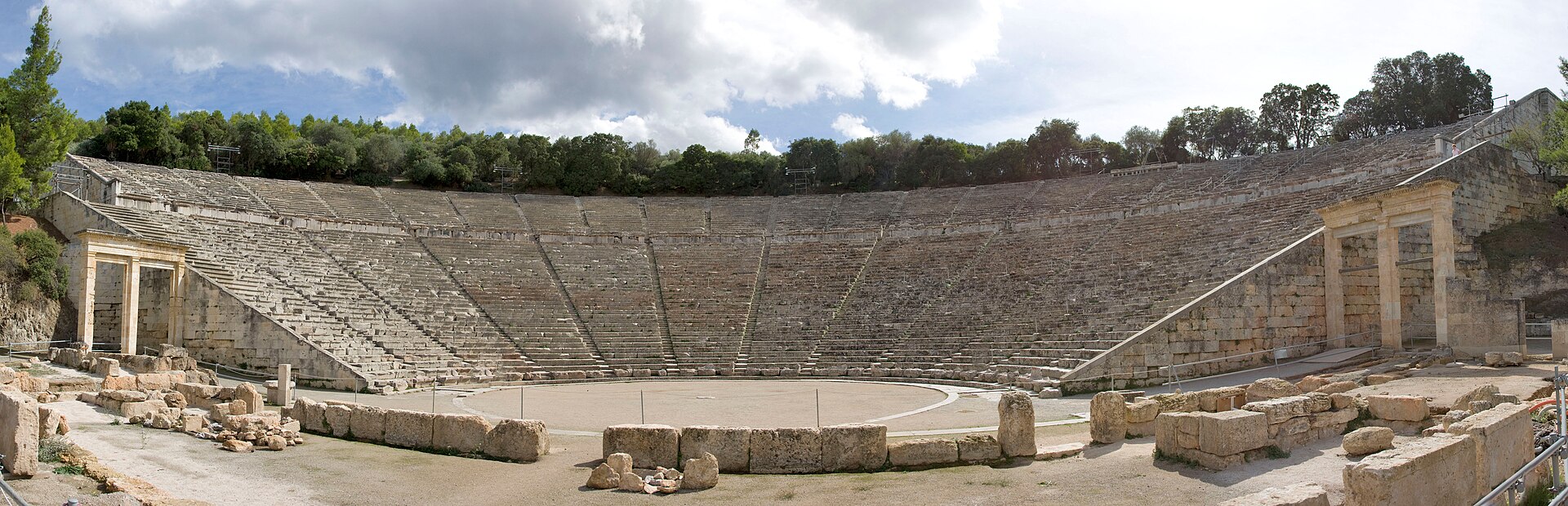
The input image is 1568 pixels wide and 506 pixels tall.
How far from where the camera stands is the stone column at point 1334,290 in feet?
63.1

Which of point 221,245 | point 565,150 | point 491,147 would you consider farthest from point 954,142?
point 221,245

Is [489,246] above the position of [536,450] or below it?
above

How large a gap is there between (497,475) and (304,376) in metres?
13.9

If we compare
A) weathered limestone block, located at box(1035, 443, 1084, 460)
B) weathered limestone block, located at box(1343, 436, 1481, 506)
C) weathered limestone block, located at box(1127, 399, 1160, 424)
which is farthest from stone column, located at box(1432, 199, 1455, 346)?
weathered limestone block, located at box(1343, 436, 1481, 506)

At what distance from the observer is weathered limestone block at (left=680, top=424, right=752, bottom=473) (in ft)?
29.7

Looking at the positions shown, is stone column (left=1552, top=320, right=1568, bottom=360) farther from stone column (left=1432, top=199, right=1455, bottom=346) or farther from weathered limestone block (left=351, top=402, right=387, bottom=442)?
weathered limestone block (left=351, top=402, right=387, bottom=442)

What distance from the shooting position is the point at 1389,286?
17.7 meters

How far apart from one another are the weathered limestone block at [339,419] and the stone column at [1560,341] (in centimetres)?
1959

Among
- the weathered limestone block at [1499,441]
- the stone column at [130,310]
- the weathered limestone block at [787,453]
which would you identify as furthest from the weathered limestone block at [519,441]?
the stone column at [130,310]

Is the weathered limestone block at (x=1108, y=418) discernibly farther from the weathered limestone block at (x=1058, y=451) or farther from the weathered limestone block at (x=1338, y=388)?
the weathered limestone block at (x=1338, y=388)

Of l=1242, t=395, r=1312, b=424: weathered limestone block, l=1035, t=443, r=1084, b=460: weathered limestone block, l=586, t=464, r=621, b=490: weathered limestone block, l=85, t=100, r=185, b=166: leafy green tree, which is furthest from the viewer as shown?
l=85, t=100, r=185, b=166: leafy green tree

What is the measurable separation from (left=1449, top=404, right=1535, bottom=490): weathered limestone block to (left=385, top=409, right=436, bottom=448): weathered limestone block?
411 inches

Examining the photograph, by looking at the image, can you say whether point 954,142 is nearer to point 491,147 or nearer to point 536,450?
point 491,147

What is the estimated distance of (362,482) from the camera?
28.3 feet
